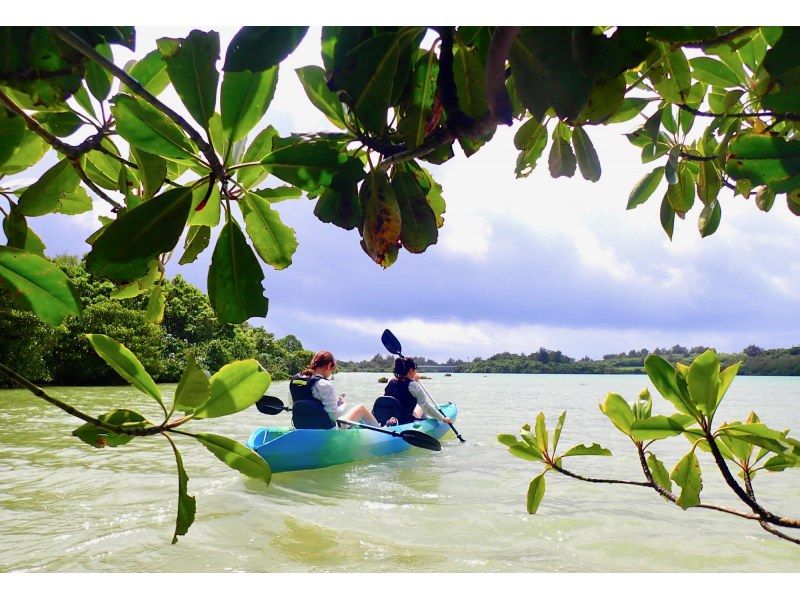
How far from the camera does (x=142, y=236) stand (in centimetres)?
54

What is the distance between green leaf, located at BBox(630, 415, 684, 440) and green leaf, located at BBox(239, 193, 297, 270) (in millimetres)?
543

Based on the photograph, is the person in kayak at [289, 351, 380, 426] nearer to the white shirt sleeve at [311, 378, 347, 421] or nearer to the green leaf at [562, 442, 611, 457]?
the white shirt sleeve at [311, 378, 347, 421]

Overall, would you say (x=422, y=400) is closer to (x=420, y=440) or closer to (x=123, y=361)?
(x=420, y=440)

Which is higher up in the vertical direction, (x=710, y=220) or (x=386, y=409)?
(x=710, y=220)

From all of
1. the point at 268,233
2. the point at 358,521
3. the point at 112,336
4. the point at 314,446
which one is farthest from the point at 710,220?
the point at 112,336

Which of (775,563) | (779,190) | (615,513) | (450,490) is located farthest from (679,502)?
(450,490)

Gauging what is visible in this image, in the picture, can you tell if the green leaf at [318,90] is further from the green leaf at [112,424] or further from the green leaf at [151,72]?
the green leaf at [112,424]

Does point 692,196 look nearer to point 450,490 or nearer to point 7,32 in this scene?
point 7,32

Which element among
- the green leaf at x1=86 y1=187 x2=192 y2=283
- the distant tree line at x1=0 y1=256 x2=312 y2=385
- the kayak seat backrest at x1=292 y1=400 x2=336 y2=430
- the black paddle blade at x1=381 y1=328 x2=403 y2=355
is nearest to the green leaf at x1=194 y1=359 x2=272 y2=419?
the green leaf at x1=86 y1=187 x2=192 y2=283

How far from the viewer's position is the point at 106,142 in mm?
808

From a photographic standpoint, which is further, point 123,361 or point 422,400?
point 422,400

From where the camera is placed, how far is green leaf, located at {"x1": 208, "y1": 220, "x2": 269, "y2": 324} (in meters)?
0.62

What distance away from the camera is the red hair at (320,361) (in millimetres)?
6109

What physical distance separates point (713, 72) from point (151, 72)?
85 centimetres
